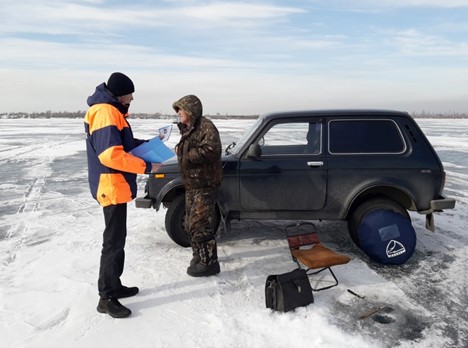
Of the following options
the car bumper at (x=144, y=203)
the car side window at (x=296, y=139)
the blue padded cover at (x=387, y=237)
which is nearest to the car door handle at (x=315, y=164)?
the car side window at (x=296, y=139)

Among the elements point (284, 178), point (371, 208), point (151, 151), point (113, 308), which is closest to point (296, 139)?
point (284, 178)

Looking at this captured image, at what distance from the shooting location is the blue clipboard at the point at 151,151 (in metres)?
3.38

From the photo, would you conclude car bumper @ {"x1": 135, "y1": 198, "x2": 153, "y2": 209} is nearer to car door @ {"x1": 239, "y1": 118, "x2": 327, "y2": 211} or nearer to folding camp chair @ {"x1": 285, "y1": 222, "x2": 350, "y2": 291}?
car door @ {"x1": 239, "y1": 118, "x2": 327, "y2": 211}

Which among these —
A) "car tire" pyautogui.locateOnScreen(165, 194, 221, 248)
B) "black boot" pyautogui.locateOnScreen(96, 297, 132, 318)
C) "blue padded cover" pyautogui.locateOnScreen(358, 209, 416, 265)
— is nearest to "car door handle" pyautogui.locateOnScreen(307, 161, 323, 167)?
"blue padded cover" pyautogui.locateOnScreen(358, 209, 416, 265)

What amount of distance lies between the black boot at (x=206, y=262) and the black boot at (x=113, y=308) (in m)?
1.00

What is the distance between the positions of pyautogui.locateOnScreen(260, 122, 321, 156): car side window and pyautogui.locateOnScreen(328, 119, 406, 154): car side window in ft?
0.70

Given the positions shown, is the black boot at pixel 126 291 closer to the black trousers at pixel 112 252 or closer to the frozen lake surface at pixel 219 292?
the frozen lake surface at pixel 219 292

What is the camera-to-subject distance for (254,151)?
4.99 meters

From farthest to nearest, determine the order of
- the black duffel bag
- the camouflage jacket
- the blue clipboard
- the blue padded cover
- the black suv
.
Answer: the black suv → the blue padded cover → the camouflage jacket → the black duffel bag → the blue clipboard

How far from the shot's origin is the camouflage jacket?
3990mm

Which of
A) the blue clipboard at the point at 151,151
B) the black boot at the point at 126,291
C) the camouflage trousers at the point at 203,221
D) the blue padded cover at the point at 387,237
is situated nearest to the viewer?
the blue clipboard at the point at 151,151

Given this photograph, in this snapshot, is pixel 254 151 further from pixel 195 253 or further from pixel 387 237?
pixel 387 237

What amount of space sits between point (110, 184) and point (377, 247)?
3.26 meters

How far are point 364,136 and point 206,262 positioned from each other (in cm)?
267
